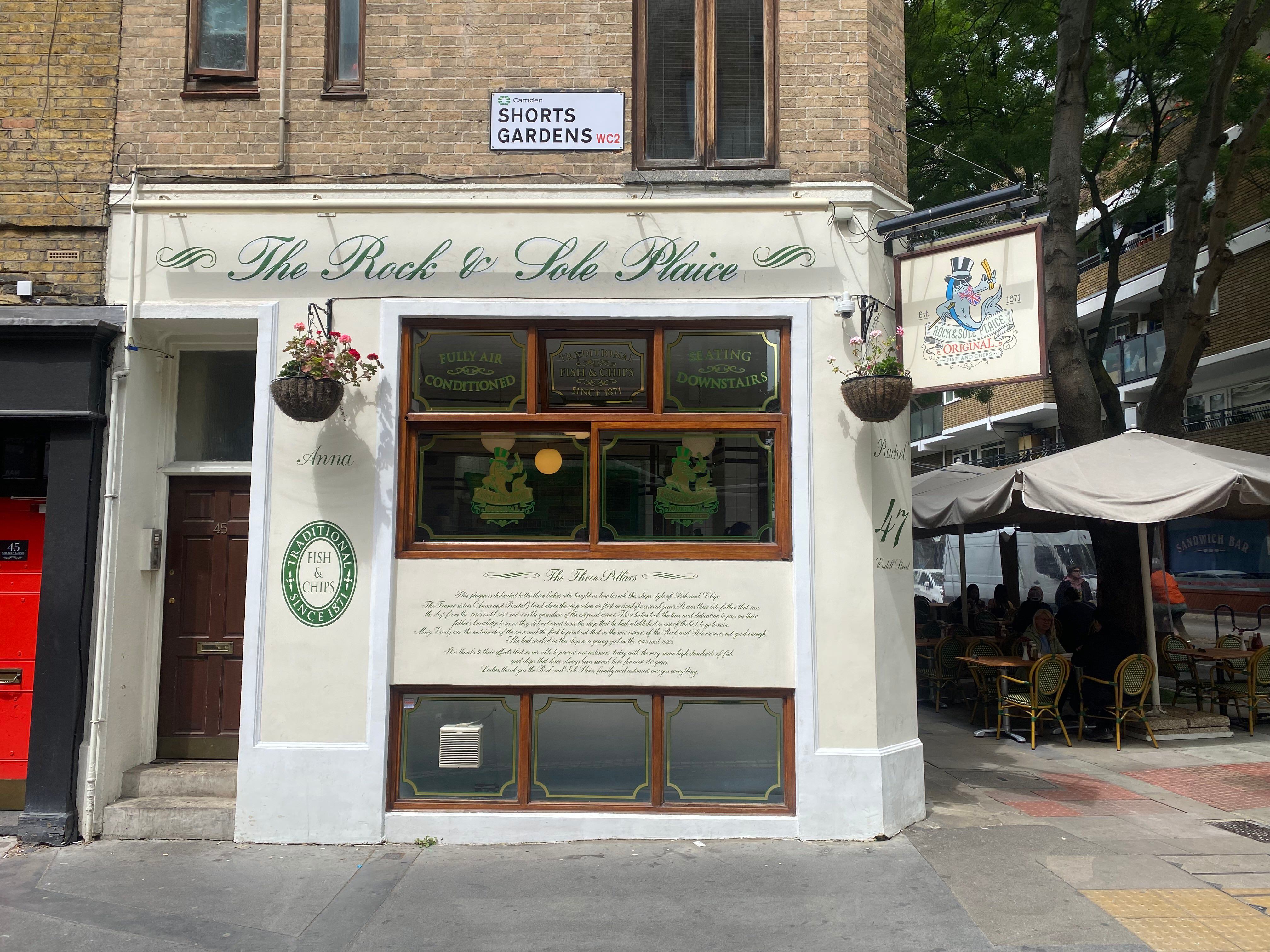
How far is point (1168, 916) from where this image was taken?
5.04 meters

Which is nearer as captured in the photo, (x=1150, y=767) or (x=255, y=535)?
(x=255, y=535)

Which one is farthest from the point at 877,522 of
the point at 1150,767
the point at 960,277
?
the point at 1150,767

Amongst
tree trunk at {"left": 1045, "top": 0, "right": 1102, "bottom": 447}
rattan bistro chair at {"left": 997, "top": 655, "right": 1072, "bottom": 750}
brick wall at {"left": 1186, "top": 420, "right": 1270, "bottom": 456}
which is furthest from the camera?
brick wall at {"left": 1186, "top": 420, "right": 1270, "bottom": 456}

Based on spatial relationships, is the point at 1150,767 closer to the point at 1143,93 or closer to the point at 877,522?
the point at 877,522

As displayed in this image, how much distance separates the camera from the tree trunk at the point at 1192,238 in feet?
36.0

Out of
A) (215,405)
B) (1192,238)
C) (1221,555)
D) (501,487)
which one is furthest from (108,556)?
(1221,555)

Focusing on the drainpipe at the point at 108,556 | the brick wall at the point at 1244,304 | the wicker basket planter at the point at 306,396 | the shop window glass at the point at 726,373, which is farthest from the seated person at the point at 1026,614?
the brick wall at the point at 1244,304

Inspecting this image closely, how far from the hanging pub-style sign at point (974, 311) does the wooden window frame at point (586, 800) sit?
8.53 feet

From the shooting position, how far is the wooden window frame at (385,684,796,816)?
21.2 ft

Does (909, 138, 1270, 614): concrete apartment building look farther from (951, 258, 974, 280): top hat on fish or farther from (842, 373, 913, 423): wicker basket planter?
(842, 373, 913, 423): wicker basket planter

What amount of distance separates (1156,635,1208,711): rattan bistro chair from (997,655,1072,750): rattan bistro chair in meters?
1.93

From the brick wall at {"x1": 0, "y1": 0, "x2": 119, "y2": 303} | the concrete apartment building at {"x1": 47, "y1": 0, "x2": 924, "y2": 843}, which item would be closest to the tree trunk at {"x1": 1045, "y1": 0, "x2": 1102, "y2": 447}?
the concrete apartment building at {"x1": 47, "y1": 0, "x2": 924, "y2": 843}

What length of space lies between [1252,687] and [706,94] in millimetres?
8362

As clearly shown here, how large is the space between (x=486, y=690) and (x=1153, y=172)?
15033mm
